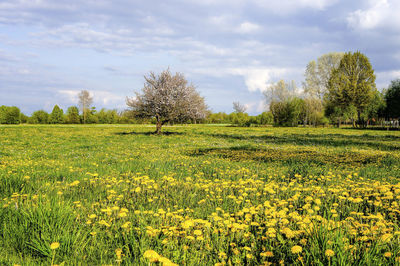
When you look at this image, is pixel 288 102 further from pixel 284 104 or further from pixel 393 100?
pixel 393 100

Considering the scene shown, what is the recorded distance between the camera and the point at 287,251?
3398mm

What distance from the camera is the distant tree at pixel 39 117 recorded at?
9006 centimetres

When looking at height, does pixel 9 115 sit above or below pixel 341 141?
above

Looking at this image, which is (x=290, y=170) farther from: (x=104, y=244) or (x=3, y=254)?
(x=3, y=254)

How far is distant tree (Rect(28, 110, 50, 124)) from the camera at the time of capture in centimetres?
9006

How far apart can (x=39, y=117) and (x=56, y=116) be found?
546 centimetres

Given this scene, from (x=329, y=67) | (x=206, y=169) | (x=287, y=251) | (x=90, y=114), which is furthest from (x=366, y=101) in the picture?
(x=90, y=114)

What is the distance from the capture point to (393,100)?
2315 inches

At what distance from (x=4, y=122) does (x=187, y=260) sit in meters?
104

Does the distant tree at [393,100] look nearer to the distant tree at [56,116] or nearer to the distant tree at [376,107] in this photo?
the distant tree at [376,107]

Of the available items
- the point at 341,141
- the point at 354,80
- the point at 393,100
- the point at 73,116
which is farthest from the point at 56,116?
the point at 393,100

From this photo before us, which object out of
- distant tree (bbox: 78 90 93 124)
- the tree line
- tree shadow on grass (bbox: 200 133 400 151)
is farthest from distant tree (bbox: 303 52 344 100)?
distant tree (bbox: 78 90 93 124)

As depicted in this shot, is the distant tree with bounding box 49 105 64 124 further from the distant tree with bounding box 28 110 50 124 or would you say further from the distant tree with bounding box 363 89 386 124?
the distant tree with bounding box 363 89 386 124

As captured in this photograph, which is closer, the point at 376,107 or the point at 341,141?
the point at 341,141
